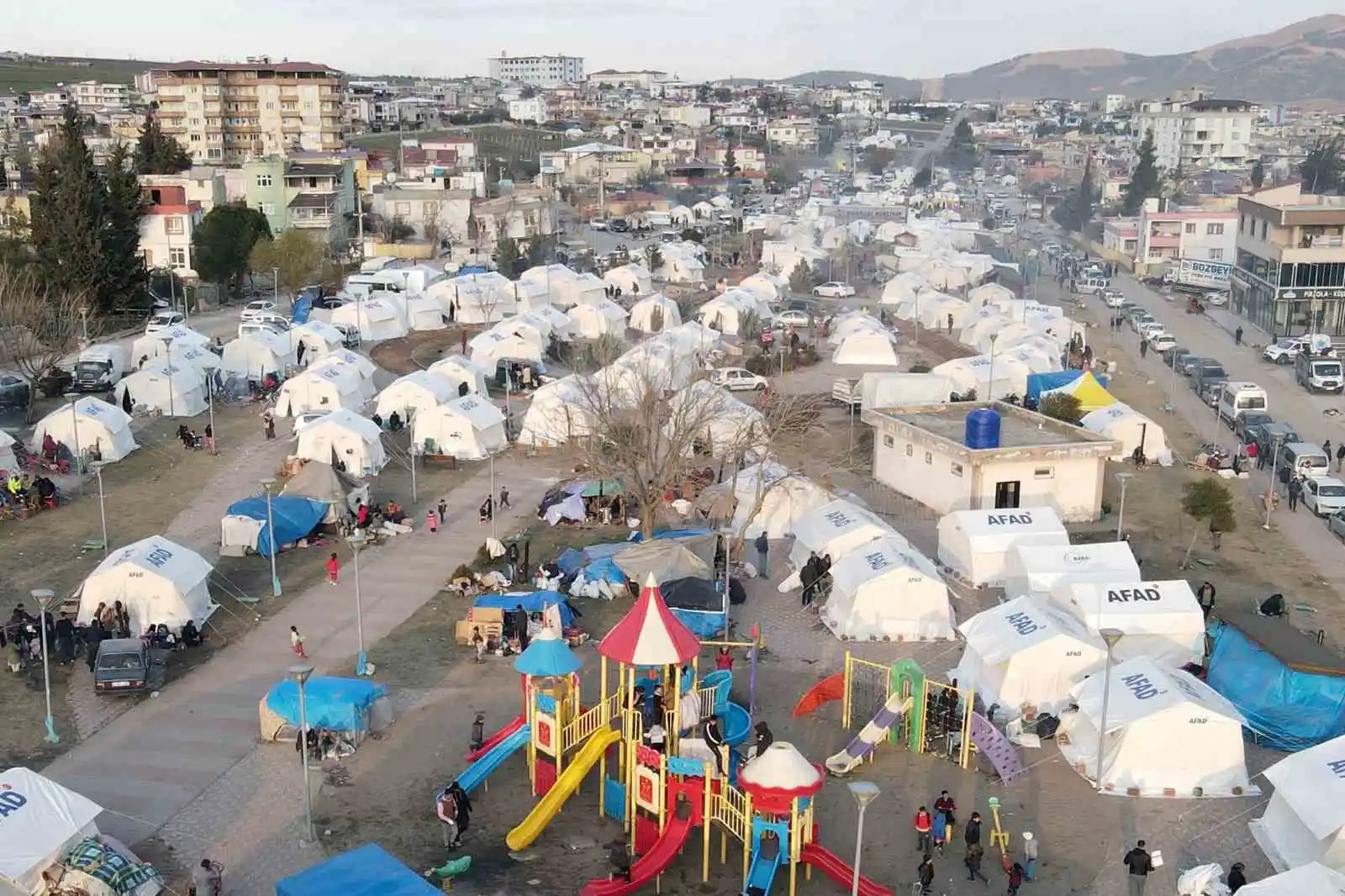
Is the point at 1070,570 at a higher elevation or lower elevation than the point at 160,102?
lower

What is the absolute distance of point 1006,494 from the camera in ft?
73.5

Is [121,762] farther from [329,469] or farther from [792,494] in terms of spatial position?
[792,494]

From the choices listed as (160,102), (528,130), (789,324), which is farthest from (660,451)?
(528,130)

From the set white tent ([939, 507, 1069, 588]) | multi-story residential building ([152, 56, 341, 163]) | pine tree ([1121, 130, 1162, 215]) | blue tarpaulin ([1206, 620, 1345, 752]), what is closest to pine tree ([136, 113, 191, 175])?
multi-story residential building ([152, 56, 341, 163])

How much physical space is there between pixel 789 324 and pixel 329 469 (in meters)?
22.9

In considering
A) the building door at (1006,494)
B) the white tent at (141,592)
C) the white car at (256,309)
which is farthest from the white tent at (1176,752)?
the white car at (256,309)

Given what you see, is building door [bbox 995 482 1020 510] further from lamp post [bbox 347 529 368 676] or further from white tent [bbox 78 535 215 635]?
white tent [bbox 78 535 215 635]

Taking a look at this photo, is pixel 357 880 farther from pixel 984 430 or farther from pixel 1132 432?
pixel 1132 432

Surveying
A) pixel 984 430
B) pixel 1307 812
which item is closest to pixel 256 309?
pixel 984 430

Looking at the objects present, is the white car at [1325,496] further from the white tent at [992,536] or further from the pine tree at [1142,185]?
the pine tree at [1142,185]

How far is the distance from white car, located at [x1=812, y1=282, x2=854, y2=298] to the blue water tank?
28591 mm

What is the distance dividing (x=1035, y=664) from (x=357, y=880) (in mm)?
8095

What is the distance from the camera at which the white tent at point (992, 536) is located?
1945 cm

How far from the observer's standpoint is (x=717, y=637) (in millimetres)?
17531
